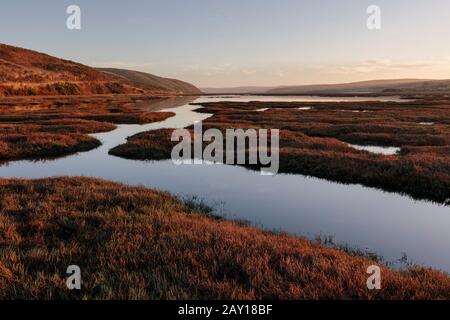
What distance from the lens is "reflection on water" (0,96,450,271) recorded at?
33.2 ft

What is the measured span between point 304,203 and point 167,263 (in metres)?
8.04

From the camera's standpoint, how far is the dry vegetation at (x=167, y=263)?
18.5ft

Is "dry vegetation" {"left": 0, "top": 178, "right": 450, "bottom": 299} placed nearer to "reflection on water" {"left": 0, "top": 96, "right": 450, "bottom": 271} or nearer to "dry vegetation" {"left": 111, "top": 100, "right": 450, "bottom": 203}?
"reflection on water" {"left": 0, "top": 96, "right": 450, "bottom": 271}

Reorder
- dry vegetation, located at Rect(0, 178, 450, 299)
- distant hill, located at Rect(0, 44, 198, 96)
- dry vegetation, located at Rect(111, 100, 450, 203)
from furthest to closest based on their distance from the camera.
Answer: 1. distant hill, located at Rect(0, 44, 198, 96)
2. dry vegetation, located at Rect(111, 100, 450, 203)
3. dry vegetation, located at Rect(0, 178, 450, 299)

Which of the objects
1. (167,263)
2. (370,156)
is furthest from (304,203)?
(370,156)

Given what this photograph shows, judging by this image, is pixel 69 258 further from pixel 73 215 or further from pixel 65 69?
pixel 65 69

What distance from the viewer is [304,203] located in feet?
44.7

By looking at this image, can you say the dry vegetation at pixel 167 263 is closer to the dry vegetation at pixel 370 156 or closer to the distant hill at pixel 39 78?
the dry vegetation at pixel 370 156

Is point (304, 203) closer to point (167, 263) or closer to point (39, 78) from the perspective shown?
point (167, 263)

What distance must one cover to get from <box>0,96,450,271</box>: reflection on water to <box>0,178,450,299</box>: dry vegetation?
224cm

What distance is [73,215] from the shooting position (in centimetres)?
976

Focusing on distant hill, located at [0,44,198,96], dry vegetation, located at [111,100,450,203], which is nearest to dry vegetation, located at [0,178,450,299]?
dry vegetation, located at [111,100,450,203]
